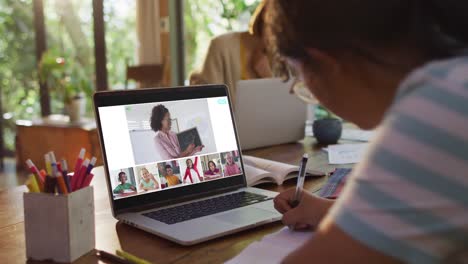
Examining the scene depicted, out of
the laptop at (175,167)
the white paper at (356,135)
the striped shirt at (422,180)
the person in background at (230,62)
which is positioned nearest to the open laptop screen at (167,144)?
the laptop at (175,167)

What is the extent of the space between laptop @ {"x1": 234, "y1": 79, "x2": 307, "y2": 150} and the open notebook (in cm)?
33

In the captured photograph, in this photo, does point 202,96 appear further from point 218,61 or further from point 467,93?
point 218,61

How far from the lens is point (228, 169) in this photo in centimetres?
120

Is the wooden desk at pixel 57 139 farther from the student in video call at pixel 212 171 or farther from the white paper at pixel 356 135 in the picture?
the student in video call at pixel 212 171

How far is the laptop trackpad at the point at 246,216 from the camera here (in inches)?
38.7

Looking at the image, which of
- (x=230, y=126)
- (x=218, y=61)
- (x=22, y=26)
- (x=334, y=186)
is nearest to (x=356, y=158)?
(x=334, y=186)

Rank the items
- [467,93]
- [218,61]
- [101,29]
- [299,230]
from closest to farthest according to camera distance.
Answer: [467,93] < [299,230] < [218,61] < [101,29]

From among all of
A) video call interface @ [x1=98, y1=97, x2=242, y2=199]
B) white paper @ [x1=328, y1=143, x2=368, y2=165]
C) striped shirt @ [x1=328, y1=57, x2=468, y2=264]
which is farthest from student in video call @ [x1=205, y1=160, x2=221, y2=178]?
striped shirt @ [x1=328, y1=57, x2=468, y2=264]

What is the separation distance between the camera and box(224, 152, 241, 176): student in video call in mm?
1201

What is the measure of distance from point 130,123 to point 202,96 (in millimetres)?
216

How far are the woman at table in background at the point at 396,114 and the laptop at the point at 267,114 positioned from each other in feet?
3.52

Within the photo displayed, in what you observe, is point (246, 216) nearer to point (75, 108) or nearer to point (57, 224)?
point (57, 224)

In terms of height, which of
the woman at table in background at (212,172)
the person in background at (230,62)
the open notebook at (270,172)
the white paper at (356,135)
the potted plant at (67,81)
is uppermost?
the potted plant at (67,81)

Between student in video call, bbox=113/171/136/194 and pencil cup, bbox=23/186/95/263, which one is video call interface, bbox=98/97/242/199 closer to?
student in video call, bbox=113/171/136/194
